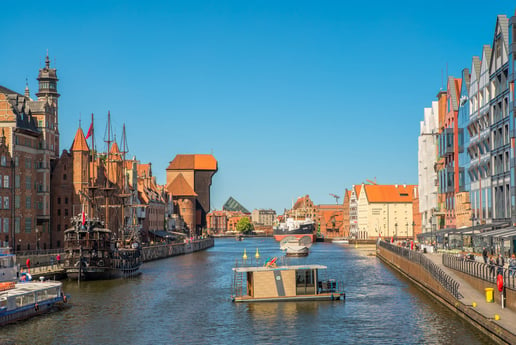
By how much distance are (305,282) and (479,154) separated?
3835 centimetres

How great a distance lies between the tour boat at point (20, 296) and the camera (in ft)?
166

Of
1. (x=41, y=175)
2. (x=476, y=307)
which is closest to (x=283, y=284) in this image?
(x=476, y=307)

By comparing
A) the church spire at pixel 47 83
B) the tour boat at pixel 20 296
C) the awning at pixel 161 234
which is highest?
the church spire at pixel 47 83

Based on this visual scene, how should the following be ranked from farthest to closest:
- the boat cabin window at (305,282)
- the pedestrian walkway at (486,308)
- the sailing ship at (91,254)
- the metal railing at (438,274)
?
the sailing ship at (91,254)
the boat cabin window at (305,282)
the metal railing at (438,274)
the pedestrian walkway at (486,308)

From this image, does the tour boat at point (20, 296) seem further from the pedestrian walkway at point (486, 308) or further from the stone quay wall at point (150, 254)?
the pedestrian walkway at point (486, 308)

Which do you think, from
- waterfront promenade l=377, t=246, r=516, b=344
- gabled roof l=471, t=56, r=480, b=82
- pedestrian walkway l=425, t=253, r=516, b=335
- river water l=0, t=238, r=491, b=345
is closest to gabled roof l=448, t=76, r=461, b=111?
gabled roof l=471, t=56, r=480, b=82

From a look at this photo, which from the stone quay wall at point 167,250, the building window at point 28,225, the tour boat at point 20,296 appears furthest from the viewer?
the stone quay wall at point 167,250

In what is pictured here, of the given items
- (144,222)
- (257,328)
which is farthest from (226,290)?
(144,222)

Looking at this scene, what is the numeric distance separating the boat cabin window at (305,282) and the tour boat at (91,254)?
3286cm

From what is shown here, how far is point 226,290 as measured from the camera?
240 feet

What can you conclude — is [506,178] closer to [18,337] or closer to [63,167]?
[18,337]

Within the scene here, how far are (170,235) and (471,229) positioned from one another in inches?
4606

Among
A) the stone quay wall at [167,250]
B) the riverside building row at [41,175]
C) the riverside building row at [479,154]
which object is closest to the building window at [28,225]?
the riverside building row at [41,175]

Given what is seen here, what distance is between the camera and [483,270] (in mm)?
51406
